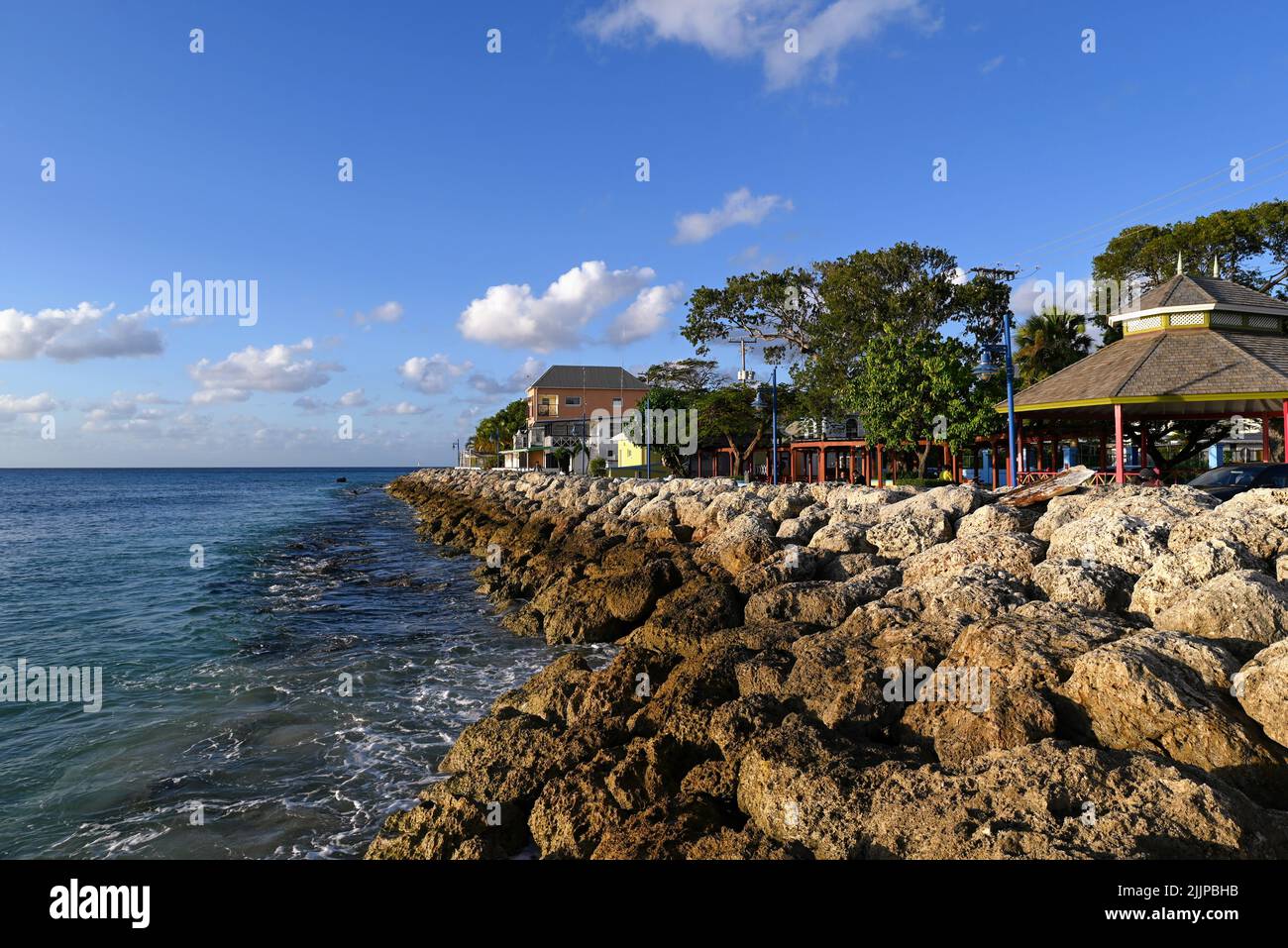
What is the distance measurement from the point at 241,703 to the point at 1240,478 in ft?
71.1

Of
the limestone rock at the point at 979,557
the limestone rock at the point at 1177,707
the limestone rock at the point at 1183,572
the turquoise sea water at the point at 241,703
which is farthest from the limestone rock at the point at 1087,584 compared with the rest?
the turquoise sea water at the point at 241,703

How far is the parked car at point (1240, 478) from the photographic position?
15602 millimetres

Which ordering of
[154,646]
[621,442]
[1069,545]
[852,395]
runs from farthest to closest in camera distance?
[621,442]
[852,395]
[154,646]
[1069,545]

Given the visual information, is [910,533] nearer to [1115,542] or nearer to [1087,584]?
[1115,542]

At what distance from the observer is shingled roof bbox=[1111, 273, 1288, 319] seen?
21500mm

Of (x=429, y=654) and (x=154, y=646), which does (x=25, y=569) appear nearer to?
(x=154, y=646)

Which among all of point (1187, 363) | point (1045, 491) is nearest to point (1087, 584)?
point (1045, 491)

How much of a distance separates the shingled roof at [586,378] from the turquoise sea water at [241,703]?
50377mm

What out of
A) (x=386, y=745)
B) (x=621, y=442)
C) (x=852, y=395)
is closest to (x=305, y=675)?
(x=386, y=745)

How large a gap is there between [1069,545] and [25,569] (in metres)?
33.0

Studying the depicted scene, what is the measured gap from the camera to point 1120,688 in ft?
18.1

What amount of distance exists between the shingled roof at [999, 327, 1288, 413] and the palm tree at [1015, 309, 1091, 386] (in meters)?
17.7

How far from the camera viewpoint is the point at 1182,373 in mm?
19203

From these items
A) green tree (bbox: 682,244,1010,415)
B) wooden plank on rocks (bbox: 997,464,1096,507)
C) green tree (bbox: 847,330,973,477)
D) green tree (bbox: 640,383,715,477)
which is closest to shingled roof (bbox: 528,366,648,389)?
green tree (bbox: 640,383,715,477)
